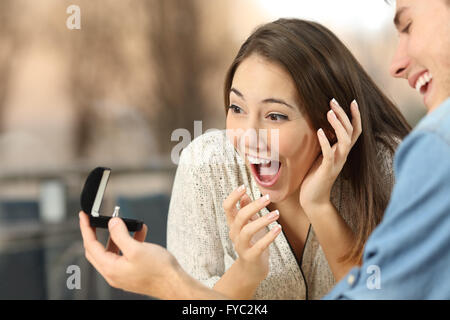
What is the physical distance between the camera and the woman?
0.80 metres

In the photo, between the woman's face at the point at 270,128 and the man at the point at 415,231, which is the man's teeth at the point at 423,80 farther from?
the woman's face at the point at 270,128

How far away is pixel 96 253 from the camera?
2.07 feet

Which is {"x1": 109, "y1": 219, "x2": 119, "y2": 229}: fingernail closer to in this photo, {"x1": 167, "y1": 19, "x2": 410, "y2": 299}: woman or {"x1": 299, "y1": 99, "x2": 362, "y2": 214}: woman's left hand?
{"x1": 167, "y1": 19, "x2": 410, "y2": 299}: woman

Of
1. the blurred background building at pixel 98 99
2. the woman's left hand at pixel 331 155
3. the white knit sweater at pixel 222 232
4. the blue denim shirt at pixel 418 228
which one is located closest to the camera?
the blue denim shirt at pixel 418 228

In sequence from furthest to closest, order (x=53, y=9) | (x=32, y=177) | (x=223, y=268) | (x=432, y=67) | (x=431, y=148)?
(x=32, y=177), (x=53, y=9), (x=223, y=268), (x=432, y=67), (x=431, y=148)

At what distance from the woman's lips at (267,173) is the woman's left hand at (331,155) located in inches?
2.1

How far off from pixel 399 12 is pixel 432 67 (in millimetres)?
95

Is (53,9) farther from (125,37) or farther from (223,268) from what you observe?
(223,268)

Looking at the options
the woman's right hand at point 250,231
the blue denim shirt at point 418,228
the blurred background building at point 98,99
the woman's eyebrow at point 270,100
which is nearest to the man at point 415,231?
the blue denim shirt at point 418,228

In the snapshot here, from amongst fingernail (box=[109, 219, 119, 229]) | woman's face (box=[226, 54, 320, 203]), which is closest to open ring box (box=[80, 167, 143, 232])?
fingernail (box=[109, 219, 119, 229])

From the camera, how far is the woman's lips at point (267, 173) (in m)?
0.86
